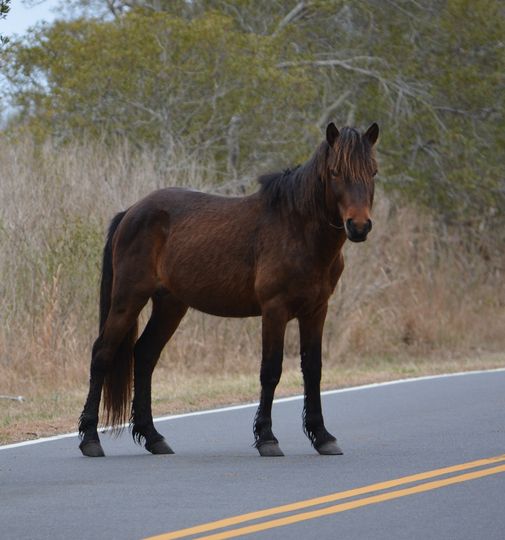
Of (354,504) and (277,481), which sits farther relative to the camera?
(277,481)

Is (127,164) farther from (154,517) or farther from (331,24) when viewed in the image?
(154,517)

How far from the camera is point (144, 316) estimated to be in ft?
57.1

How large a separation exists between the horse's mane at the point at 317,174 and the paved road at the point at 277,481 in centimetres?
183

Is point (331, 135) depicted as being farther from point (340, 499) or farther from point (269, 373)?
point (340, 499)

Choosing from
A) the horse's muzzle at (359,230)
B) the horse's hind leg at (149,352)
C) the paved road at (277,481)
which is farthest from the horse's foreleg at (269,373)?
the horse's hind leg at (149,352)

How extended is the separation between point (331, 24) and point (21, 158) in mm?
10563

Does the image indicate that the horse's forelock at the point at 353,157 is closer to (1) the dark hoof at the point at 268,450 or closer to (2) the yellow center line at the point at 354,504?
(1) the dark hoof at the point at 268,450

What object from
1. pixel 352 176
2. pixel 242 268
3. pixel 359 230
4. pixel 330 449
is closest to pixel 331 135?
pixel 352 176

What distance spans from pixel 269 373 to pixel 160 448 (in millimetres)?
1033

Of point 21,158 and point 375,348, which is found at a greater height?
point 21,158

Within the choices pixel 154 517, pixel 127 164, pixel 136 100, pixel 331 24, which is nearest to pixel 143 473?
pixel 154 517

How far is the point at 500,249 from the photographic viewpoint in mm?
26141

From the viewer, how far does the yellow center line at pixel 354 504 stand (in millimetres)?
6816

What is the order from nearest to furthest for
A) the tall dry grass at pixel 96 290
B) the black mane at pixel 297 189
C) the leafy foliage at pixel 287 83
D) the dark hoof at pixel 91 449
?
the black mane at pixel 297 189, the dark hoof at pixel 91 449, the tall dry grass at pixel 96 290, the leafy foliage at pixel 287 83
